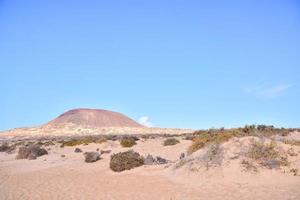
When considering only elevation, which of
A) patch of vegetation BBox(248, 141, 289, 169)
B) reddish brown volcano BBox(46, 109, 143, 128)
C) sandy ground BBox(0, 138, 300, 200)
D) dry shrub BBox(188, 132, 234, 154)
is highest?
reddish brown volcano BBox(46, 109, 143, 128)

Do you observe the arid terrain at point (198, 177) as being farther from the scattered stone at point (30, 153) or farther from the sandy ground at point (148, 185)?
the scattered stone at point (30, 153)

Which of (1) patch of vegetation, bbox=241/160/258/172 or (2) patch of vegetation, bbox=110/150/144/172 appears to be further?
(2) patch of vegetation, bbox=110/150/144/172

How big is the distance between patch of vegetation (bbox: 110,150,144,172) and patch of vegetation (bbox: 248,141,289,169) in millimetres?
5903

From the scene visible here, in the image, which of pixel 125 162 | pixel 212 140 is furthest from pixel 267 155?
pixel 125 162

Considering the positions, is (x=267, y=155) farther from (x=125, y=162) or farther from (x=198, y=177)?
(x=125, y=162)

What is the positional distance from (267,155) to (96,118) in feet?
451

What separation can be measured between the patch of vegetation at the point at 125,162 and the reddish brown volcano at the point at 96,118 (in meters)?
123

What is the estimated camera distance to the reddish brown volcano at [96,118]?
143738 mm

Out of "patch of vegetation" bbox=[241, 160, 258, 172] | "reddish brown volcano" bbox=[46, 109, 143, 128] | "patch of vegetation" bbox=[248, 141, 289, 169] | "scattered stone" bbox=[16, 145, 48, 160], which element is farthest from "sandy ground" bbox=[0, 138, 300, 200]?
"reddish brown volcano" bbox=[46, 109, 143, 128]

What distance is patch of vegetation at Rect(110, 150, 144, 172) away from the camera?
60.8 ft

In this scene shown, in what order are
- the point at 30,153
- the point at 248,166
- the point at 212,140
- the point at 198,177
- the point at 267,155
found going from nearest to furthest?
the point at 248,166
the point at 267,155
the point at 198,177
the point at 212,140
the point at 30,153

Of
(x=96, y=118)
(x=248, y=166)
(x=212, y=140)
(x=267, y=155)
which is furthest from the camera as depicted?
(x=96, y=118)

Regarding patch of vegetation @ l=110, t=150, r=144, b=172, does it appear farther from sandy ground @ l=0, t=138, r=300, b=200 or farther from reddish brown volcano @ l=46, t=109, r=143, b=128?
reddish brown volcano @ l=46, t=109, r=143, b=128

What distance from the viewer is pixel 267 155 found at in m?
14.6
